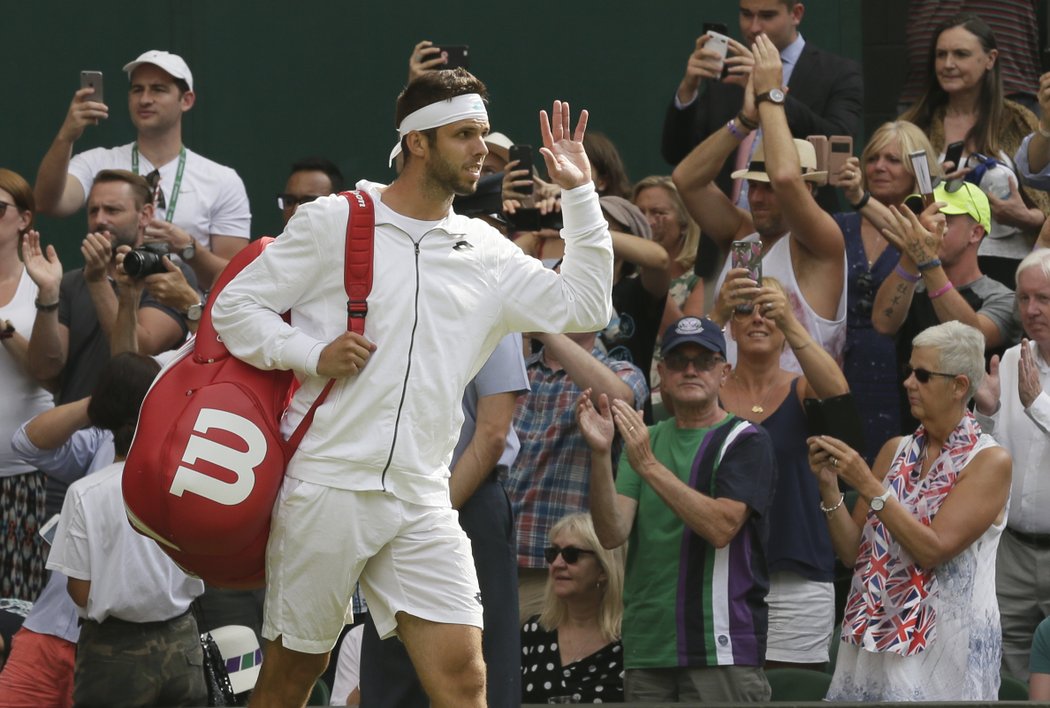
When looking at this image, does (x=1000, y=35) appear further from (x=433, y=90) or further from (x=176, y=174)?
(x=433, y=90)

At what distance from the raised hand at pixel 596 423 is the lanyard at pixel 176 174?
2.42 metres

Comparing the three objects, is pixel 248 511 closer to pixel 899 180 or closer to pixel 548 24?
pixel 899 180

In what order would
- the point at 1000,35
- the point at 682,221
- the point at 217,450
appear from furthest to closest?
the point at 1000,35
the point at 682,221
the point at 217,450

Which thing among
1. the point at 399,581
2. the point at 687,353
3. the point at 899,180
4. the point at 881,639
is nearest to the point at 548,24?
the point at 899,180

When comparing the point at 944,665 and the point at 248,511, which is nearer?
the point at 248,511

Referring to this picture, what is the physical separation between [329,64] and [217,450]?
206 inches

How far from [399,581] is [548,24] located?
544cm

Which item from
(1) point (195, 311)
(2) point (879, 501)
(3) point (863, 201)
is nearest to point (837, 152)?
(3) point (863, 201)

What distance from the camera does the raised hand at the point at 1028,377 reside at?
627cm

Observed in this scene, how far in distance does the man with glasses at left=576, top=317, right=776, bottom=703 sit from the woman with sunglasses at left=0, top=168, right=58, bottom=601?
229cm

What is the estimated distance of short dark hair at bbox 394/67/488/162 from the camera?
4.85 m

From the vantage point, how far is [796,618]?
636 cm

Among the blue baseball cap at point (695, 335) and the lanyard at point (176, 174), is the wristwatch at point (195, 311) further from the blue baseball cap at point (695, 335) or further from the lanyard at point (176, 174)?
the blue baseball cap at point (695, 335)

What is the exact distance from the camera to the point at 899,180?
7.25m
